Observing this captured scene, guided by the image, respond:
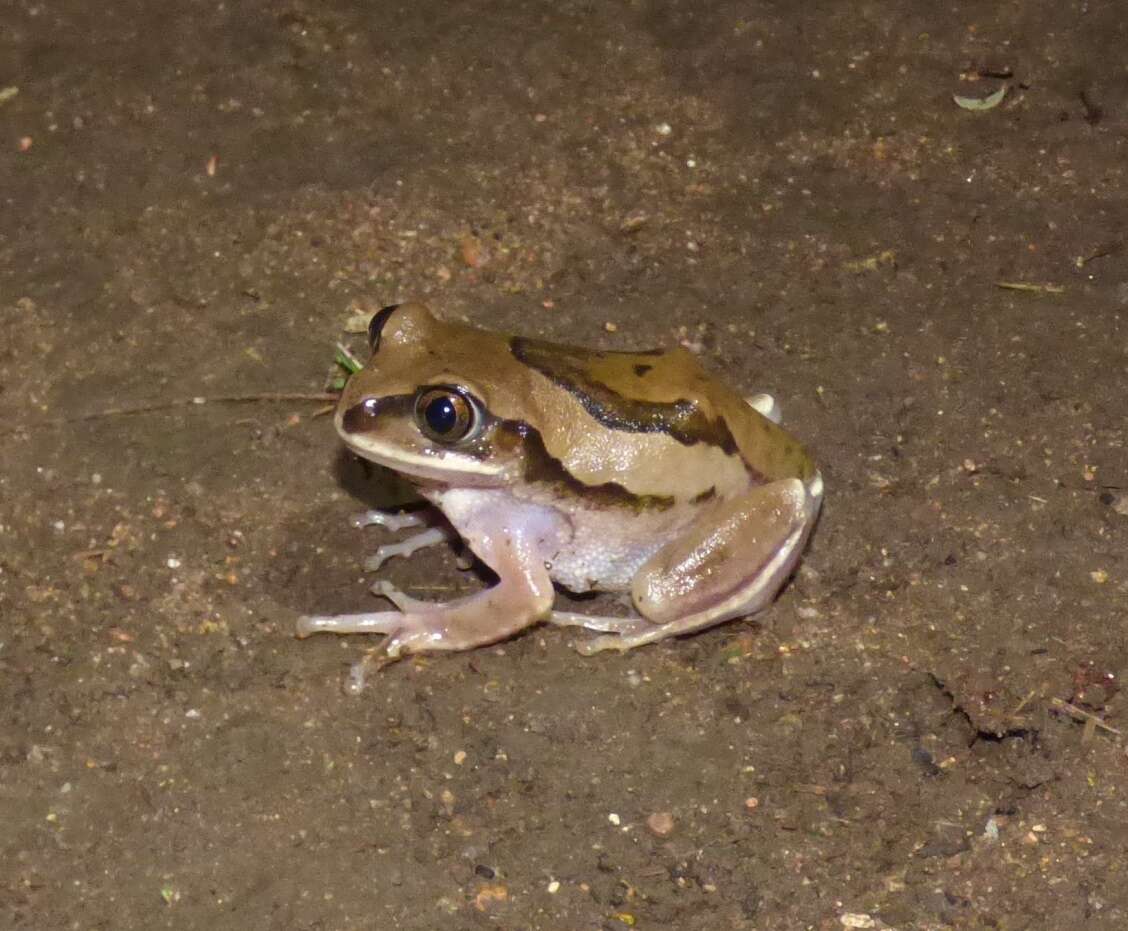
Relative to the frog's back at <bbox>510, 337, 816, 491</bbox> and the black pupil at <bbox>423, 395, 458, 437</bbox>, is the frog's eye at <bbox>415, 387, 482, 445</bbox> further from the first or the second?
the frog's back at <bbox>510, 337, 816, 491</bbox>

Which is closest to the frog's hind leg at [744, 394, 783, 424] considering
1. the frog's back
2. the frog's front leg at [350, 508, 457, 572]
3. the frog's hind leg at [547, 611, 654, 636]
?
the frog's back

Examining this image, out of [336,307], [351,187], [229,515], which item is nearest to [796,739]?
[229,515]

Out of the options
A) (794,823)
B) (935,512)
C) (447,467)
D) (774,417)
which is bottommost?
(794,823)

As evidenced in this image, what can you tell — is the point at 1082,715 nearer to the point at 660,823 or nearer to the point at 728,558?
the point at 728,558

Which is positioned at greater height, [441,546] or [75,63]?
[75,63]

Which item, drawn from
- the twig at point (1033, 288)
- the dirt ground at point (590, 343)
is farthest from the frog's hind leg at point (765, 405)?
the twig at point (1033, 288)

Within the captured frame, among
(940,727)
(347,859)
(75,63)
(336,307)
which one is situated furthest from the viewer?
(75,63)

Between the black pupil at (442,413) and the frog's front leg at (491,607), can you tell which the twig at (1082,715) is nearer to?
the frog's front leg at (491,607)

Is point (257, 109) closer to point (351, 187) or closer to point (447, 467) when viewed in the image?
point (351, 187)
